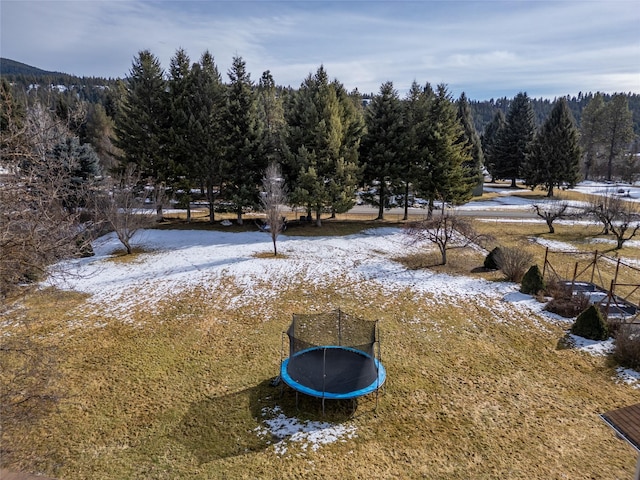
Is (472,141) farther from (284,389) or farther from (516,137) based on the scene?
(284,389)

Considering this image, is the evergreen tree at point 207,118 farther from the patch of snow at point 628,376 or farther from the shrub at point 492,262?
the patch of snow at point 628,376

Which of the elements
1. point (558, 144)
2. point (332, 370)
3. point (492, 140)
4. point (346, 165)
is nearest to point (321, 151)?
point (346, 165)

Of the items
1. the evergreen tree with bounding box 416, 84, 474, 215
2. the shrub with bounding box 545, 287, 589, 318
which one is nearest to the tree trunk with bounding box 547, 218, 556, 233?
the evergreen tree with bounding box 416, 84, 474, 215

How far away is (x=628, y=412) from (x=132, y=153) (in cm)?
3158

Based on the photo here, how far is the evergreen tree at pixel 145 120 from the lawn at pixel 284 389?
12236 millimetres

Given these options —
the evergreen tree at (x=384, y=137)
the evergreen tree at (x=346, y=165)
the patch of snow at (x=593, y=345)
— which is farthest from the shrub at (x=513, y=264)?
the evergreen tree at (x=384, y=137)

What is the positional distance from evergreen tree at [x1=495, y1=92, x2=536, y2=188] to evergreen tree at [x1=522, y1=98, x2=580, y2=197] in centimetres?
589

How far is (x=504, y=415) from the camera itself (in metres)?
9.63

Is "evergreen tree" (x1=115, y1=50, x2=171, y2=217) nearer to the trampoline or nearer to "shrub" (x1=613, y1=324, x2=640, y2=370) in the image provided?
the trampoline

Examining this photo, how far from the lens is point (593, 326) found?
13.2 metres

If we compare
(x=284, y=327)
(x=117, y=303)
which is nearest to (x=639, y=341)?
(x=284, y=327)

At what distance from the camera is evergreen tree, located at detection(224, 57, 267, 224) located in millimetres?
27297

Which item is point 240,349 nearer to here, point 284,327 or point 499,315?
point 284,327

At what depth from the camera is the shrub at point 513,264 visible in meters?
18.5
